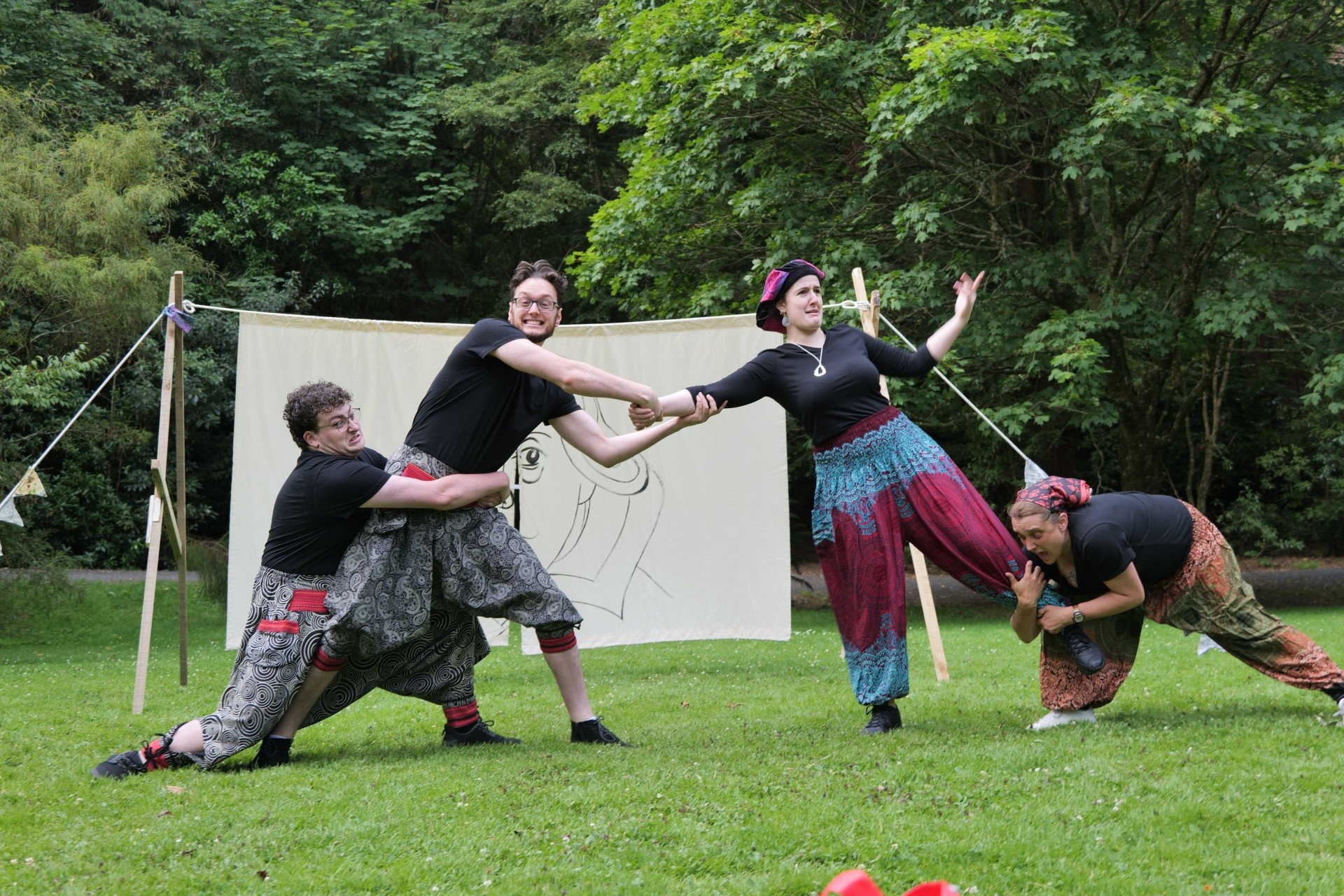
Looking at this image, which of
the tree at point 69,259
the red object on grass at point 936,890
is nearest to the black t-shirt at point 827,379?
the red object on grass at point 936,890

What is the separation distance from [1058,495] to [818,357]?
112 cm

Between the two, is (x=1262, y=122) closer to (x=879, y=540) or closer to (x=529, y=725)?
(x=879, y=540)

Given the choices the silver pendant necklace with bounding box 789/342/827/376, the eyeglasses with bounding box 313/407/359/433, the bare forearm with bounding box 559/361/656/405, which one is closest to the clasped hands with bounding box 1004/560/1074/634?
the silver pendant necklace with bounding box 789/342/827/376

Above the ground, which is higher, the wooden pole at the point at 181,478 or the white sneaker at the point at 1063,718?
the wooden pole at the point at 181,478

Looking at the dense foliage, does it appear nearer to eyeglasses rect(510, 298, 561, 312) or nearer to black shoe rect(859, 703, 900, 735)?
eyeglasses rect(510, 298, 561, 312)

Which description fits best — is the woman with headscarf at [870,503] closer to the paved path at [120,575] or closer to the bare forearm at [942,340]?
the bare forearm at [942,340]

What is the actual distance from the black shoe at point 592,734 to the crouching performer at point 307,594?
2.10 feet

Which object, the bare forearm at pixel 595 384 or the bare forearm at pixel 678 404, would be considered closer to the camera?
the bare forearm at pixel 595 384

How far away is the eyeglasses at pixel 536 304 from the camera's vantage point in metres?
5.02

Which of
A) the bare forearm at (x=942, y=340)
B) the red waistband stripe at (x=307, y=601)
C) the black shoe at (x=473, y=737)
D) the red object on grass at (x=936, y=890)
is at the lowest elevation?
the black shoe at (x=473, y=737)

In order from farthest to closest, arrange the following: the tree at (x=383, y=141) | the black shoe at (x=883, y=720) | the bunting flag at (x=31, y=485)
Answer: the tree at (x=383, y=141)
the bunting flag at (x=31, y=485)
the black shoe at (x=883, y=720)

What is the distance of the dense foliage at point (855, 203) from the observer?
11.1 metres

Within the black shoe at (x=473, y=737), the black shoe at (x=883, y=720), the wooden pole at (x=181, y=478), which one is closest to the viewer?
the black shoe at (x=883, y=720)

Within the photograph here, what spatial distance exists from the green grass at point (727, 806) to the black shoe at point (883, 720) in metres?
0.09
